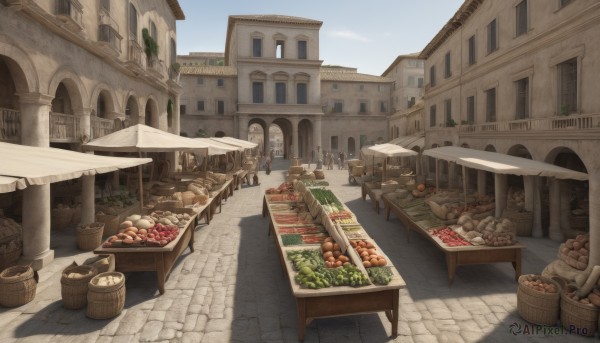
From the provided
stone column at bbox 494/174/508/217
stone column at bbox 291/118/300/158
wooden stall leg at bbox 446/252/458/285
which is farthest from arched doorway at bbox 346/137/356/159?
wooden stall leg at bbox 446/252/458/285

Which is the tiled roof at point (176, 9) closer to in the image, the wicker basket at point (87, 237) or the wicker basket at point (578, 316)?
the wicker basket at point (87, 237)

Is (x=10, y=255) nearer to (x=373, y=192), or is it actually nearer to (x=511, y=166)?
(x=511, y=166)

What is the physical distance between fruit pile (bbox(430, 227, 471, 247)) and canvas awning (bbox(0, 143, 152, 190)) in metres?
8.05

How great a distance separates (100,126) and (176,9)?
45.8 ft

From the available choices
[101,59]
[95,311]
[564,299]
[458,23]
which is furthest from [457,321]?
[458,23]

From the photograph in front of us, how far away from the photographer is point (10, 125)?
9.23 metres

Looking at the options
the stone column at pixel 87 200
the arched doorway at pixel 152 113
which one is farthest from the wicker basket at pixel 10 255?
the arched doorway at pixel 152 113

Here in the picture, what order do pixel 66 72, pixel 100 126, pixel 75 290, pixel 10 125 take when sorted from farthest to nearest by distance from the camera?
pixel 100 126
pixel 66 72
pixel 10 125
pixel 75 290

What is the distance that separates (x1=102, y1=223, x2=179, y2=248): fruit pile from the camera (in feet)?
24.7

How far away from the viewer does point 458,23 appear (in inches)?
795

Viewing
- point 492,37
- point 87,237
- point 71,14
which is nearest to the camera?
point 87,237

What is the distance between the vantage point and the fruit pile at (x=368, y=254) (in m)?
6.70

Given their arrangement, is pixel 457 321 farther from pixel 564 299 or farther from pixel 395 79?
pixel 395 79

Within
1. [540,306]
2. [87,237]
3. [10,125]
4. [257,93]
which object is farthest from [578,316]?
[257,93]
